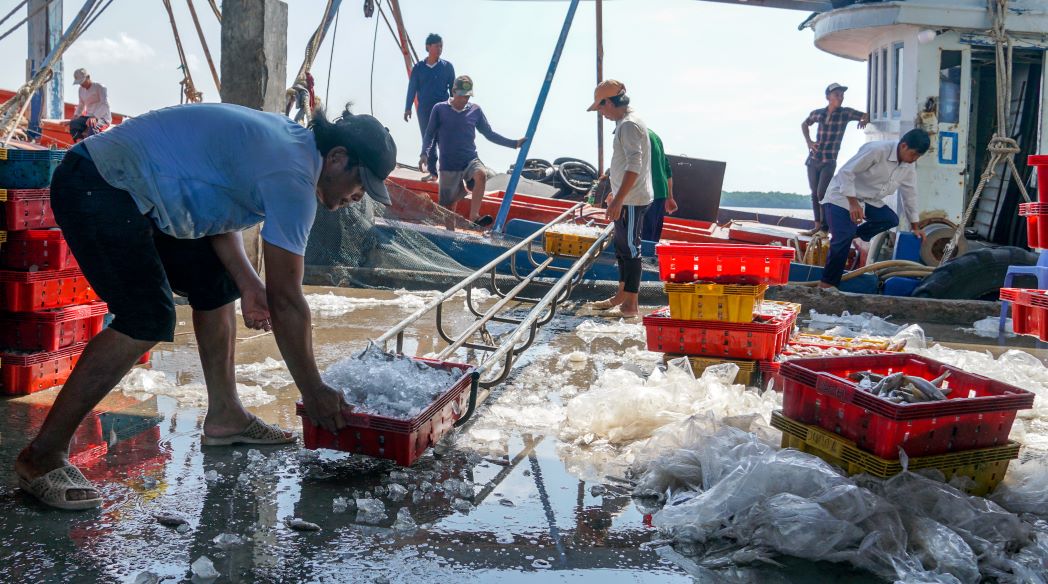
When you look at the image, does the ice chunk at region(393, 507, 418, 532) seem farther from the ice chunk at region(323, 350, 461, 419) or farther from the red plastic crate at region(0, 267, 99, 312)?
the red plastic crate at region(0, 267, 99, 312)

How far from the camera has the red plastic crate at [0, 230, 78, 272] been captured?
4.69 meters

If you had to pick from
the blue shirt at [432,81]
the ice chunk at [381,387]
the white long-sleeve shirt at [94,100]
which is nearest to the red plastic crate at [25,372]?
the ice chunk at [381,387]

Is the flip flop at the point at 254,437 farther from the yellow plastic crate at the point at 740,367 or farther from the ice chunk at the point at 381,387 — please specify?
the yellow plastic crate at the point at 740,367

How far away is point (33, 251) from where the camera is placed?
4695 mm

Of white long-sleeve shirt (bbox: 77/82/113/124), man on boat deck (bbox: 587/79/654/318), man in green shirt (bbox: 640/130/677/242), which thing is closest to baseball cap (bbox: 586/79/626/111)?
man on boat deck (bbox: 587/79/654/318)

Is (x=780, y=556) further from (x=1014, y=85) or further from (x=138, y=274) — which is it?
(x=1014, y=85)

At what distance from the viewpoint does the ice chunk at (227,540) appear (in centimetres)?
301

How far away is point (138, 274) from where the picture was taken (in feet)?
10.7

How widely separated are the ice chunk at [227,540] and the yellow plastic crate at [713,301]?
3.39 metres

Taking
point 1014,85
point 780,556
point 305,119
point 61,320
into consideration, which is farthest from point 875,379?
point 1014,85

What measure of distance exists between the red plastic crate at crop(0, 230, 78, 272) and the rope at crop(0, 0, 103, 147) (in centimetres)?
296

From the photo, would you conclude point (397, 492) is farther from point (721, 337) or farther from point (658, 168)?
point (658, 168)

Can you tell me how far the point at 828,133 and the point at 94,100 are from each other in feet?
40.3

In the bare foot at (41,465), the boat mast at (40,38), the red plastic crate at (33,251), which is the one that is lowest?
the bare foot at (41,465)
